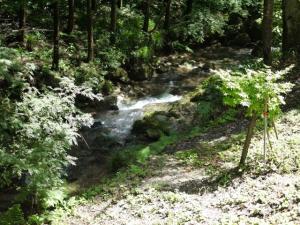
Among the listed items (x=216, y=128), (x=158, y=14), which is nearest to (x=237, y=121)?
(x=216, y=128)

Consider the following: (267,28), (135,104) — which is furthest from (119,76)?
(267,28)

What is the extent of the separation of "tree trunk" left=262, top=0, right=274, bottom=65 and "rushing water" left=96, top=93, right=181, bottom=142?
486 centimetres

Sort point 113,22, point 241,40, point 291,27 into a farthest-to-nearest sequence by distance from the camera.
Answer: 1. point 241,40
2. point 113,22
3. point 291,27

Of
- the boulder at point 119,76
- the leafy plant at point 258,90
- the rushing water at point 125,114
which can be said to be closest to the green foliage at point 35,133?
the leafy plant at point 258,90

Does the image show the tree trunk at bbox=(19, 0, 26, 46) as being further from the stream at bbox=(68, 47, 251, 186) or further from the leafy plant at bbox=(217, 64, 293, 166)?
the leafy plant at bbox=(217, 64, 293, 166)

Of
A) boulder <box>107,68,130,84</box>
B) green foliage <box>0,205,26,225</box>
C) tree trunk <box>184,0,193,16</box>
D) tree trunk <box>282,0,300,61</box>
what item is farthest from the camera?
tree trunk <box>184,0,193,16</box>

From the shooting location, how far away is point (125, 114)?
19062mm

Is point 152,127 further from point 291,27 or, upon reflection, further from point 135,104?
point 291,27

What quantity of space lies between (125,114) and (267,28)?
6.81 meters

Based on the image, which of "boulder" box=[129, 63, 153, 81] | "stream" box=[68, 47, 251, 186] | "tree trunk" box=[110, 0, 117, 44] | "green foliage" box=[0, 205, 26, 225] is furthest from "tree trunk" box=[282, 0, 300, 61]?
"green foliage" box=[0, 205, 26, 225]

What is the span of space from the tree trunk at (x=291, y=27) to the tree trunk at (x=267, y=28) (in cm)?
159

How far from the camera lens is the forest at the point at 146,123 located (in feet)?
30.7

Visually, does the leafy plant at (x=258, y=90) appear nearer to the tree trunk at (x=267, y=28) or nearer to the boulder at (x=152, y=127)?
the boulder at (x=152, y=127)

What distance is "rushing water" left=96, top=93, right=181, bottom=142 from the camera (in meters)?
17.6
